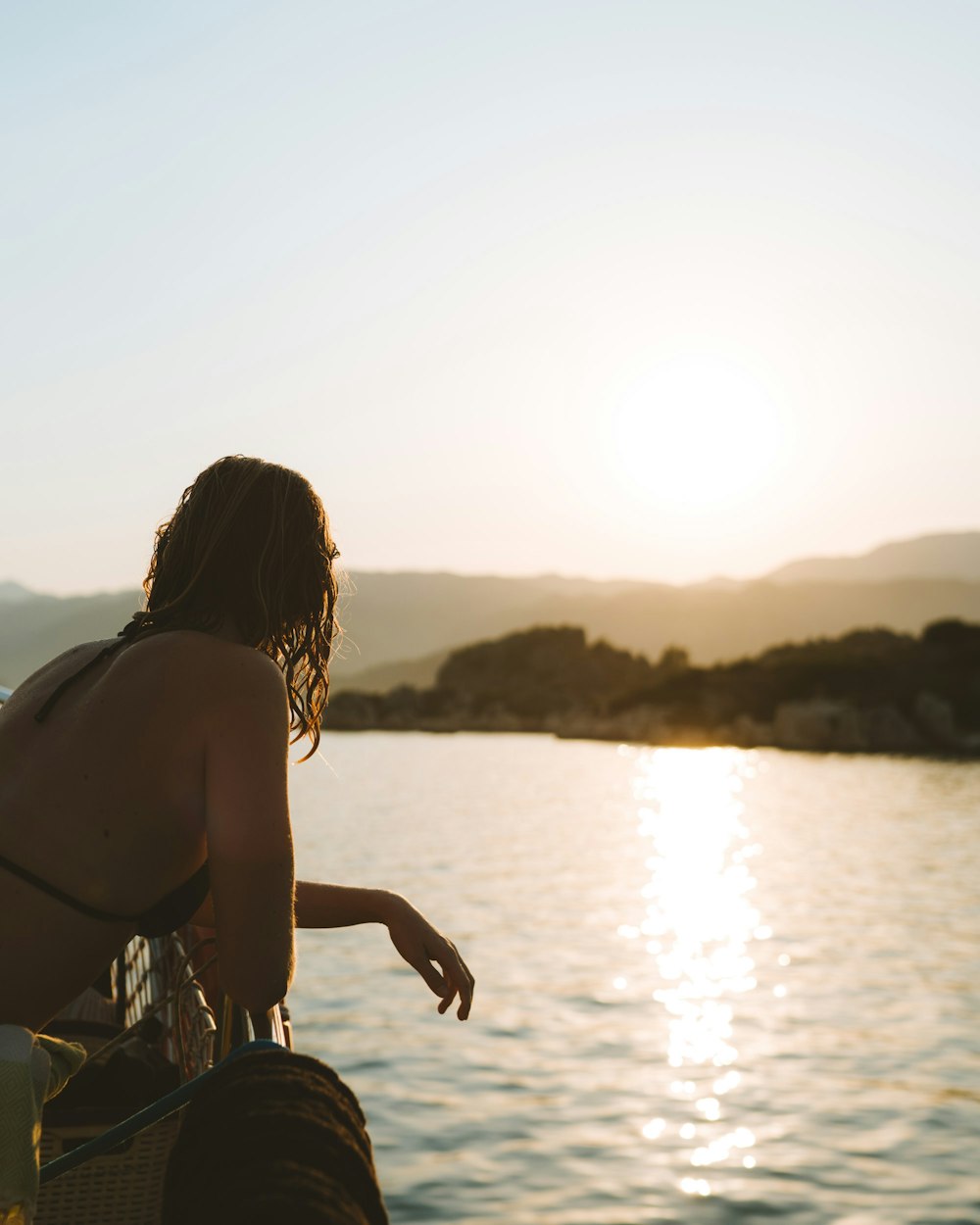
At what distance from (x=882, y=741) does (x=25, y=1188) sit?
113034 mm

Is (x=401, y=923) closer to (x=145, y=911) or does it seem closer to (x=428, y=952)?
(x=428, y=952)

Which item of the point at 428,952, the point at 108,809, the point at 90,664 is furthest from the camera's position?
the point at 428,952

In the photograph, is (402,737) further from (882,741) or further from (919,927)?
(919,927)

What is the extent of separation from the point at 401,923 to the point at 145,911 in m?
0.59

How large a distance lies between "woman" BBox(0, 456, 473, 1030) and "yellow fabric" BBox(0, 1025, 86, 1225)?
160 mm

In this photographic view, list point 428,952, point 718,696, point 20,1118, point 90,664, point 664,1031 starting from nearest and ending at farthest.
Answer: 1. point 20,1118
2. point 90,664
3. point 428,952
4. point 664,1031
5. point 718,696

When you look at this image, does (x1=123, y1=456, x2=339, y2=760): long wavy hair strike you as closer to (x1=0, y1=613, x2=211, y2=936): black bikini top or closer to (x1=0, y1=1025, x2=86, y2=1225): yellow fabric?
(x1=0, y1=613, x2=211, y2=936): black bikini top

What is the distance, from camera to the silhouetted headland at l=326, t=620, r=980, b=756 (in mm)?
109188

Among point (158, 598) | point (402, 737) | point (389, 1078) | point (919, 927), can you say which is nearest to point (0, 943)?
point (158, 598)

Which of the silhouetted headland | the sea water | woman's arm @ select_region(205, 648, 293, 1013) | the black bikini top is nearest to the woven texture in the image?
woman's arm @ select_region(205, 648, 293, 1013)

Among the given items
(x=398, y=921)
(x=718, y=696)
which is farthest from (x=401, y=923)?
(x=718, y=696)

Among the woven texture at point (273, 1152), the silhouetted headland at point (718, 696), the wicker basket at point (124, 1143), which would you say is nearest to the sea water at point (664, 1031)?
the wicker basket at point (124, 1143)

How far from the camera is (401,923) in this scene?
2.81 metres

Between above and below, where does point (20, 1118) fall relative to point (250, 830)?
below
